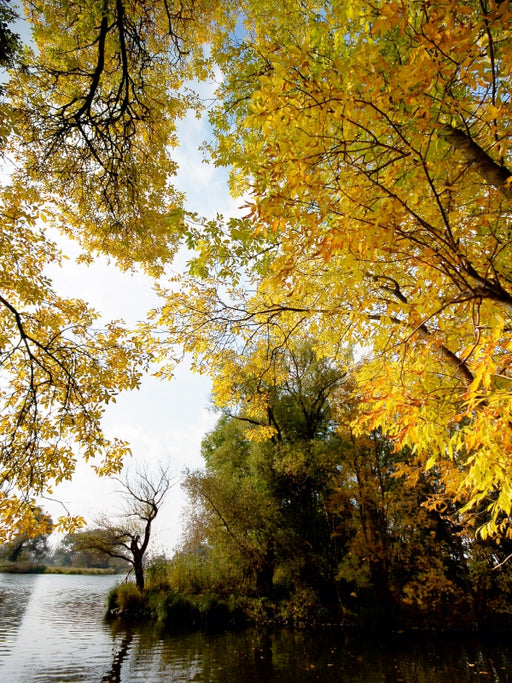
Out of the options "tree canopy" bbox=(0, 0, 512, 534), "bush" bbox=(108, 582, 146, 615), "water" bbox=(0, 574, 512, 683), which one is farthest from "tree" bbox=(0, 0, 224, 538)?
"bush" bbox=(108, 582, 146, 615)

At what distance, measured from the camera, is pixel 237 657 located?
8.20 metres

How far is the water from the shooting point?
6.80 meters

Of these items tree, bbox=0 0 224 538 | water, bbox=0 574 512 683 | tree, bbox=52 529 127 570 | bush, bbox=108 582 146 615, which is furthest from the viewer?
tree, bbox=52 529 127 570

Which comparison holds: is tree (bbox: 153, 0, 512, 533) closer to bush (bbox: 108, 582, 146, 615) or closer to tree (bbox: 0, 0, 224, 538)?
tree (bbox: 0, 0, 224, 538)

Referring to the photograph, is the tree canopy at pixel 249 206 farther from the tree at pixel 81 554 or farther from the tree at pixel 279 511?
the tree at pixel 279 511

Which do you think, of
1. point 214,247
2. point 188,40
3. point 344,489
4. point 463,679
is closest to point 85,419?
point 214,247

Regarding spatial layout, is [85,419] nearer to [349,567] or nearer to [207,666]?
[207,666]

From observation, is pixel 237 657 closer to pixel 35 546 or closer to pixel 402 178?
pixel 402 178

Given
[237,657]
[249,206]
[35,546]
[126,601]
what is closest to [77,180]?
[249,206]

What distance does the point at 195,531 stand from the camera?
13.6 m

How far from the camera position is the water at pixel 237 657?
6805 millimetres

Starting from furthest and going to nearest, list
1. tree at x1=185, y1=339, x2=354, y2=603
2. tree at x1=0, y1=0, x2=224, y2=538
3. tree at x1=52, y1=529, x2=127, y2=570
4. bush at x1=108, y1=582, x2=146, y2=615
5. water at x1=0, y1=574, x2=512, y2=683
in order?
tree at x1=52, y1=529, x2=127, y2=570 → bush at x1=108, y1=582, x2=146, y2=615 → tree at x1=185, y1=339, x2=354, y2=603 → water at x1=0, y1=574, x2=512, y2=683 → tree at x1=0, y1=0, x2=224, y2=538

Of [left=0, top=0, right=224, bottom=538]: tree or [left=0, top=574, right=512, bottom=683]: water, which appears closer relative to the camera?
[left=0, top=0, right=224, bottom=538]: tree

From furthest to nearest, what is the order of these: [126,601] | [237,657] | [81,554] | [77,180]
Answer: [81,554]
[126,601]
[237,657]
[77,180]
